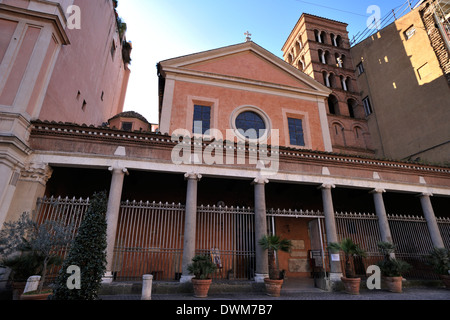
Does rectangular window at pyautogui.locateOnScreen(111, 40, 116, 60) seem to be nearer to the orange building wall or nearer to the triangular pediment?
the triangular pediment

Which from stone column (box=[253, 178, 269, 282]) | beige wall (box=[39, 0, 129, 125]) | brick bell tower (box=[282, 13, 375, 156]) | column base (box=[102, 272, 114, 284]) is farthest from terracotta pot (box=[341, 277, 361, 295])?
brick bell tower (box=[282, 13, 375, 156])

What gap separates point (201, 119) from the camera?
12047 mm

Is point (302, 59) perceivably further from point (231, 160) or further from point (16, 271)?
point (16, 271)

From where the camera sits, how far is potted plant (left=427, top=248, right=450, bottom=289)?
8.96 meters

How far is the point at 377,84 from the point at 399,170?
12162 mm

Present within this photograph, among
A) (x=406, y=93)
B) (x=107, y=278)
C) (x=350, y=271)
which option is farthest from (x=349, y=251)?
(x=406, y=93)

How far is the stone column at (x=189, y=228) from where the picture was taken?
7.70 metres

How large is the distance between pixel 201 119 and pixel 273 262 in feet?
23.2

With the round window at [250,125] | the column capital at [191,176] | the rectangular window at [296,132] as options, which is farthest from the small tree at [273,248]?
the rectangular window at [296,132]

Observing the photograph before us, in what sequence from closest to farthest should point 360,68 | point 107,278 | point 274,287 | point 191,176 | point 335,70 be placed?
1. point 107,278
2. point 274,287
3. point 191,176
4. point 335,70
5. point 360,68

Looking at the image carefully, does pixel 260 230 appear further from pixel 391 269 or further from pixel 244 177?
pixel 391 269

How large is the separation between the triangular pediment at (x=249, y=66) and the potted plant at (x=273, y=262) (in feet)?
27.2

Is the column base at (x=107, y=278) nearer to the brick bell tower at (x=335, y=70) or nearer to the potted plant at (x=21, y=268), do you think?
the potted plant at (x=21, y=268)

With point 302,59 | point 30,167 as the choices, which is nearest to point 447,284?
point 30,167
